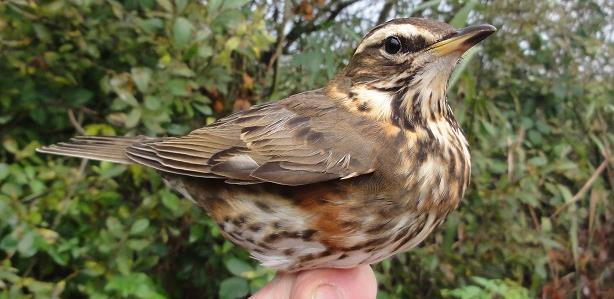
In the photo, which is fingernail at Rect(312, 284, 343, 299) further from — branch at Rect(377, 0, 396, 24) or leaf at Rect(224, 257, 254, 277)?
branch at Rect(377, 0, 396, 24)

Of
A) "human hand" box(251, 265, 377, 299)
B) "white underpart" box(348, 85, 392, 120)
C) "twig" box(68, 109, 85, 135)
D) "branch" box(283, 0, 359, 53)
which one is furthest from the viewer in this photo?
"branch" box(283, 0, 359, 53)

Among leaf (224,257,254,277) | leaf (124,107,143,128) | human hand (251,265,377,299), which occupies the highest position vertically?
leaf (124,107,143,128)

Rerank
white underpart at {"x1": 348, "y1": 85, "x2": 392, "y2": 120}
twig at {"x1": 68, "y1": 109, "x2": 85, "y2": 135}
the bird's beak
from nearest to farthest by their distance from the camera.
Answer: the bird's beak
white underpart at {"x1": 348, "y1": 85, "x2": 392, "y2": 120}
twig at {"x1": 68, "y1": 109, "x2": 85, "y2": 135}

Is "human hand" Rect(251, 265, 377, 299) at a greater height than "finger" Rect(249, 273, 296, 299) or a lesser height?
greater

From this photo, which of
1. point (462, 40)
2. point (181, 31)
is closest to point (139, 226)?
point (181, 31)

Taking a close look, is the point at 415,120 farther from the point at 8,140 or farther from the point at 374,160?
the point at 8,140

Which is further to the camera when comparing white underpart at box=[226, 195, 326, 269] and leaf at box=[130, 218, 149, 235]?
leaf at box=[130, 218, 149, 235]

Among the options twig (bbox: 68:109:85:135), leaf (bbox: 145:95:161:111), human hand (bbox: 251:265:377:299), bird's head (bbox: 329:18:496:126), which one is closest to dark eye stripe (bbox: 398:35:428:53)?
bird's head (bbox: 329:18:496:126)
